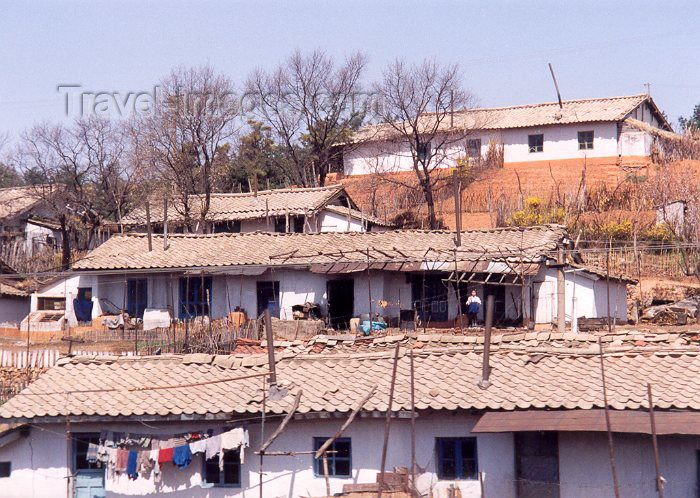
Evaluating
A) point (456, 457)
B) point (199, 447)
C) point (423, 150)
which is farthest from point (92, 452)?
point (423, 150)

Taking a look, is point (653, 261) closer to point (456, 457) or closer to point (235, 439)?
point (456, 457)

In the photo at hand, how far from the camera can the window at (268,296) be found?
28.8 meters

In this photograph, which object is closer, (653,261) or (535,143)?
(653,261)

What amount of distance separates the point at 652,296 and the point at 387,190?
604 inches

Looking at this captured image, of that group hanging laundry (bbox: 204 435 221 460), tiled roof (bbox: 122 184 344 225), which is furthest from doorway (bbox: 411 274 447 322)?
hanging laundry (bbox: 204 435 221 460)

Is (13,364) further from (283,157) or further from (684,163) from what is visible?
(684,163)

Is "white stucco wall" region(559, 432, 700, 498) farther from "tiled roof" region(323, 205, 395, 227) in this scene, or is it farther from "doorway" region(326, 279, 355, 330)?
"tiled roof" region(323, 205, 395, 227)

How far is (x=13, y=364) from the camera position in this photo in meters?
24.9

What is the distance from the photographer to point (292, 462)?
1692 cm

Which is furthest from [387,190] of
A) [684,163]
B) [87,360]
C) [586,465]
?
[586,465]

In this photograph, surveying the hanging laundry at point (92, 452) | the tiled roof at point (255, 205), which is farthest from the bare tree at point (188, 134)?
the hanging laundry at point (92, 452)

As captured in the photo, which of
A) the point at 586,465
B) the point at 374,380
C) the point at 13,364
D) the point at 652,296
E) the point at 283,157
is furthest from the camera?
the point at 283,157

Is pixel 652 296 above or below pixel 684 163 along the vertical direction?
below

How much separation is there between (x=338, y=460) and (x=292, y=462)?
783 mm
